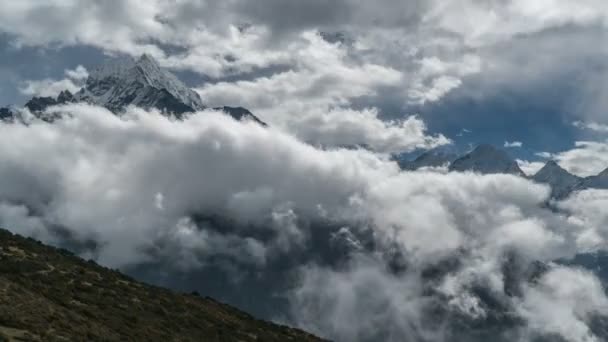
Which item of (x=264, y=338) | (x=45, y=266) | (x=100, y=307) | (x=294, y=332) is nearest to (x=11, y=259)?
(x=45, y=266)

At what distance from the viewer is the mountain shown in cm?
5081

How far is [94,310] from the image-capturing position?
63906 millimetres

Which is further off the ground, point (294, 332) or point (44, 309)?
point (294, 332)

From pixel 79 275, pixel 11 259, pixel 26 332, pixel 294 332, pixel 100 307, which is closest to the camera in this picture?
pixel 26 332

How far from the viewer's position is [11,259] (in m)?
77.1

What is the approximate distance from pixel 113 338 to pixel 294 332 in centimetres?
5067

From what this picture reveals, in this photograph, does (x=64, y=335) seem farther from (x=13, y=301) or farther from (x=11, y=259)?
(x=11, y=259)

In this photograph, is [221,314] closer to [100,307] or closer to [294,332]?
[294,332]

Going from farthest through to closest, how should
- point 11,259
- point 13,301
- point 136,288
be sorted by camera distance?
1. point 136,288
2. point 11,259
3. point 13,301

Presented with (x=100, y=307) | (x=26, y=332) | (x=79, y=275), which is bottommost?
(x=26, y=332)

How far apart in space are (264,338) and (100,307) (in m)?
26.2

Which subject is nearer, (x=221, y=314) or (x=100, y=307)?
(x=100, y=307)

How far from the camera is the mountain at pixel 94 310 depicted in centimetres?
5081

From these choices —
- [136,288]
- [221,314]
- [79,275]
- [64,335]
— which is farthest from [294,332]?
[64,335]
